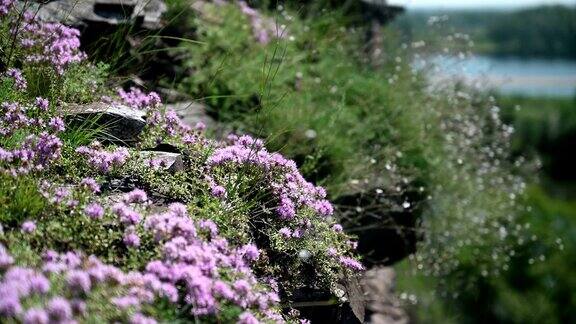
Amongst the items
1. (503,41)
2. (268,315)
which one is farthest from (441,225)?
(503,41)

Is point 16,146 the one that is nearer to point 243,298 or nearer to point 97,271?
point 97,271

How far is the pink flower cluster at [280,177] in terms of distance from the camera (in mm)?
3895

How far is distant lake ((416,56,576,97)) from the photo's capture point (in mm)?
8735

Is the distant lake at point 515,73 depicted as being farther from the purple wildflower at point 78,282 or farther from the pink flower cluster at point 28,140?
the purple wildflower at point 78,282

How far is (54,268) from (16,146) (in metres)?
1.22

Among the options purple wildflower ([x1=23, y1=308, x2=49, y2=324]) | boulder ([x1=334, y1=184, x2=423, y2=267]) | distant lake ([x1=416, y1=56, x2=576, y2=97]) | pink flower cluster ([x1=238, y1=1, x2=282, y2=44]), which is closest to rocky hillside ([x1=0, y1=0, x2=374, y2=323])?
purple wildflower ([x1=23, y1=308, x2=49, y2=324])

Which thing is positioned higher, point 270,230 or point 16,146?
point 16,146

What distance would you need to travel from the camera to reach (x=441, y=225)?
7531 millimetres

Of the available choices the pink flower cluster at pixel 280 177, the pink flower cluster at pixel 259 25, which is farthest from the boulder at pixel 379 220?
the pink flower cluster at pixel 259 25

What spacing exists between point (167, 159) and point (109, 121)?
53 cm

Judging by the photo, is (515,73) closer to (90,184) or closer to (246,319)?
(90,184)

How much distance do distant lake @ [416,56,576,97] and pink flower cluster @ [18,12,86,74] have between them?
17.1ft

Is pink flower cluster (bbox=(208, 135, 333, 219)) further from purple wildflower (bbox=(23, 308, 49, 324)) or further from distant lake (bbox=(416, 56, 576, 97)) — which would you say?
distant lake (bbox=(416, 56, 576, 97))

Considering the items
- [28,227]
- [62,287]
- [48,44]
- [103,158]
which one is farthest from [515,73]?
[62,287]
